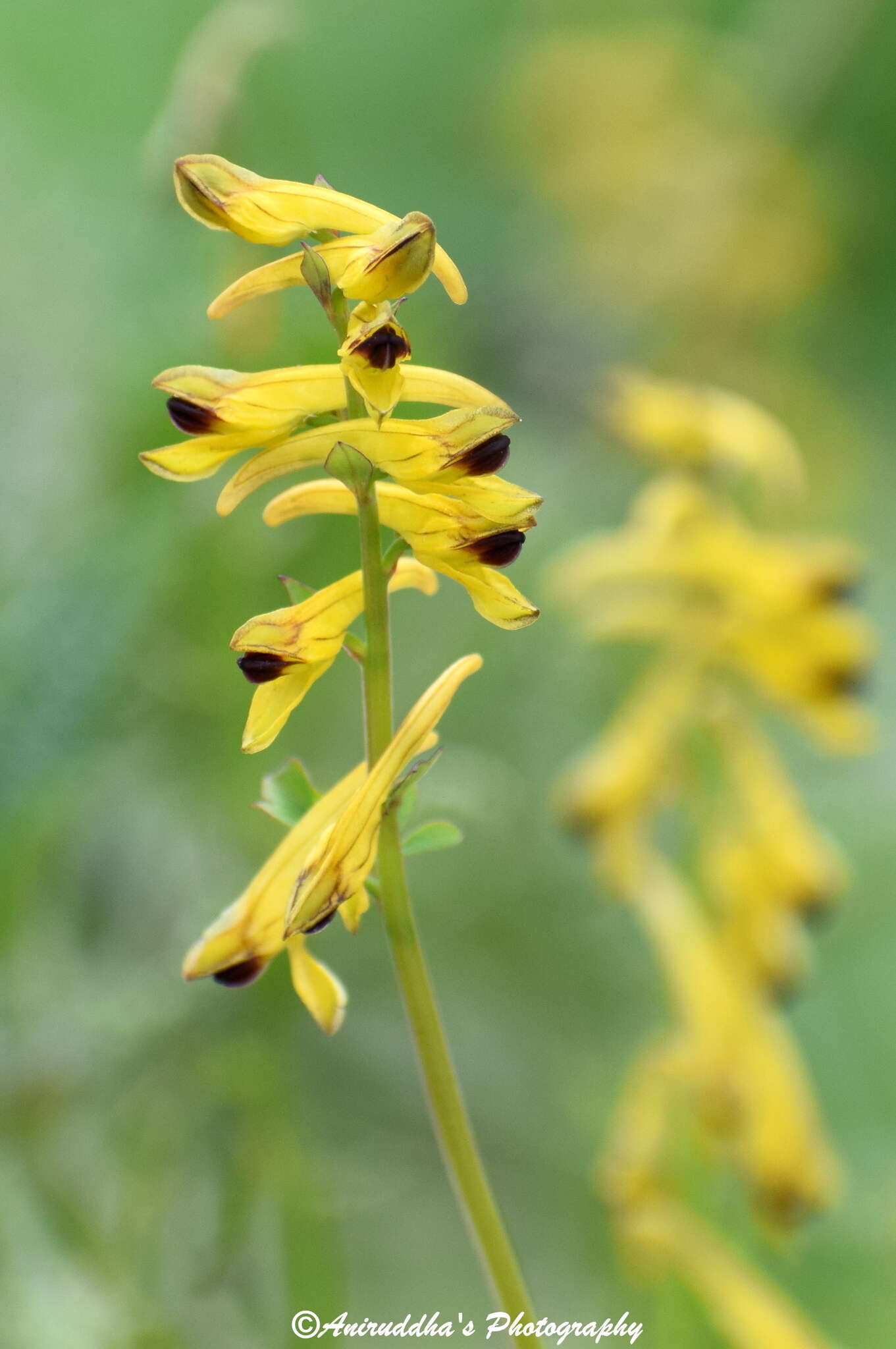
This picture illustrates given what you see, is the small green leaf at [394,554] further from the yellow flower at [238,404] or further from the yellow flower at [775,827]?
the yellow flower at [775,827]

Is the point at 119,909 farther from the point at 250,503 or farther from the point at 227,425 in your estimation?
the point at 227,425

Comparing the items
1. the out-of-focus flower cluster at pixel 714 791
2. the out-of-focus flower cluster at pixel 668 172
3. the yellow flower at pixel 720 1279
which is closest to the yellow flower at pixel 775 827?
the out-of-focus flower cluster at pixel 714 791

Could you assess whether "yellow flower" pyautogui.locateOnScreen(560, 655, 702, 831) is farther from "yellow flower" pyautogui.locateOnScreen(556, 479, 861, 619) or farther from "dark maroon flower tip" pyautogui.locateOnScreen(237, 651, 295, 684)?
"dark maroon flower tip" pyautogui.locateOnScreen(237, 651, 295, 684)

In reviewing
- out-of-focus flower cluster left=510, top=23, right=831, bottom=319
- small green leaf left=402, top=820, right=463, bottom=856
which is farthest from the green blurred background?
small green leaf left=402, top=820, right=463, bottom=856

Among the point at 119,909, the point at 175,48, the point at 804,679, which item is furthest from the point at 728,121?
the point at 119,909

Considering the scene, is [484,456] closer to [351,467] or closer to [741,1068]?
[351,467]

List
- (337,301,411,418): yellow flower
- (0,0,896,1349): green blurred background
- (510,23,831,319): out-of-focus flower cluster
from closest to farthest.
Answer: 1. (337,301,411,418): yellow flower
2. (0,0,896,1349): green blurred background
3. (510,23,831,319): out-of-focus flower cluster
